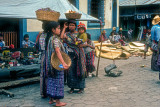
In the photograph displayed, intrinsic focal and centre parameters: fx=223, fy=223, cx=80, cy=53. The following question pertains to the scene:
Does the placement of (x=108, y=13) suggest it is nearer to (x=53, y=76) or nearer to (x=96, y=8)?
(x=96, y=8)

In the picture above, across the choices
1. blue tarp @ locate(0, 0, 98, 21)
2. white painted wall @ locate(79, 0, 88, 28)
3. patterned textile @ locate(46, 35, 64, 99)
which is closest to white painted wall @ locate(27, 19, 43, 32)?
blue tarp @ locate(0, 0, 98, 21)

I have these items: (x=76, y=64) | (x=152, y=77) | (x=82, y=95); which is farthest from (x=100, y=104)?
(x=152, y=77)

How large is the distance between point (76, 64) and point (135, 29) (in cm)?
1949

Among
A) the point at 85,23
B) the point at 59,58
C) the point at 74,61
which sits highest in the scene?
the point at 85,23

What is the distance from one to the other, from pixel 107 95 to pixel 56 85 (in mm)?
1444

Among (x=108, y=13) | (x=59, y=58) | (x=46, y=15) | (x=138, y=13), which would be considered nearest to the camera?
(x=59, y=58)

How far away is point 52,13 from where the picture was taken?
492 cm

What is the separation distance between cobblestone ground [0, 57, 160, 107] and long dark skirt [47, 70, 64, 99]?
0.33 metres

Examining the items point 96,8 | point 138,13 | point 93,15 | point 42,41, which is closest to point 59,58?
point 42,41

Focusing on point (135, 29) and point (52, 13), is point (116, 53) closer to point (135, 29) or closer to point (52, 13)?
point (52, 13)

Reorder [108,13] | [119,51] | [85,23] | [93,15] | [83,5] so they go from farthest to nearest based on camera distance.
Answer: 1. [108,13]
2. [93,15]
3. [85,23]
4. [83,5]
5. [119,51]

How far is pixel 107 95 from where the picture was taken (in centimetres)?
512

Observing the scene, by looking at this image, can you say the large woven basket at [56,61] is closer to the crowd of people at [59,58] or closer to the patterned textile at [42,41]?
the crowd of people at [59,58]

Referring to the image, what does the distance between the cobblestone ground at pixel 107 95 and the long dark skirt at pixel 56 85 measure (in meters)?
0.33
